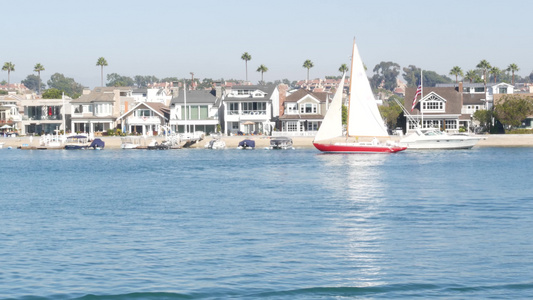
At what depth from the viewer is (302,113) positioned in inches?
4742

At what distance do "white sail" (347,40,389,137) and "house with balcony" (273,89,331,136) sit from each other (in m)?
27.4

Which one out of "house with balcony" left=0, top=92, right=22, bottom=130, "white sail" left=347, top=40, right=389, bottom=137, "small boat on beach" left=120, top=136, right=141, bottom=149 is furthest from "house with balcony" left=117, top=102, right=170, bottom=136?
"white sail" left=347, top=40, right=389, bottom=137

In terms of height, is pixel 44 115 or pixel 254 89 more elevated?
Answer: pixel 254 89

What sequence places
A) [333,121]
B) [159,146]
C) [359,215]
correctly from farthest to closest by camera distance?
[159,146] → [333,121] → [359,215]

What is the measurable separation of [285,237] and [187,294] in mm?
9742

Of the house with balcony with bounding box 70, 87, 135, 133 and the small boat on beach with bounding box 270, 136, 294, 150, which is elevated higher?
the house with balcony with bounding box 70, 87, 135, 133

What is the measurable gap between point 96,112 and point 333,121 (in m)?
52.3

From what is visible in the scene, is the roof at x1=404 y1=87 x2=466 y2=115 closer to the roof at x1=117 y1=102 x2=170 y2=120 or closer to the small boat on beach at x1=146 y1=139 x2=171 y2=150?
the small boat on beach at x1=146 y1=139 x2=171 y2=150

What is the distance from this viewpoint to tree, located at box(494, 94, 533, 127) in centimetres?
10906

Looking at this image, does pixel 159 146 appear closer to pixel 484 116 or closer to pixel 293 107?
pixel 293 107

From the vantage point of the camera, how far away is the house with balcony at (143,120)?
12262cm

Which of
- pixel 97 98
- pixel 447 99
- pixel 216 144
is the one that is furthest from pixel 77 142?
pixel 447 99

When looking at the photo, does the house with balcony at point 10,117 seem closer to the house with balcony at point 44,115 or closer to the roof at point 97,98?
the house with balcony at point 44,115

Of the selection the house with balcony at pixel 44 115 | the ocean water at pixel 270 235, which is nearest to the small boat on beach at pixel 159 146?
the house with balcony at pixel 44 115
